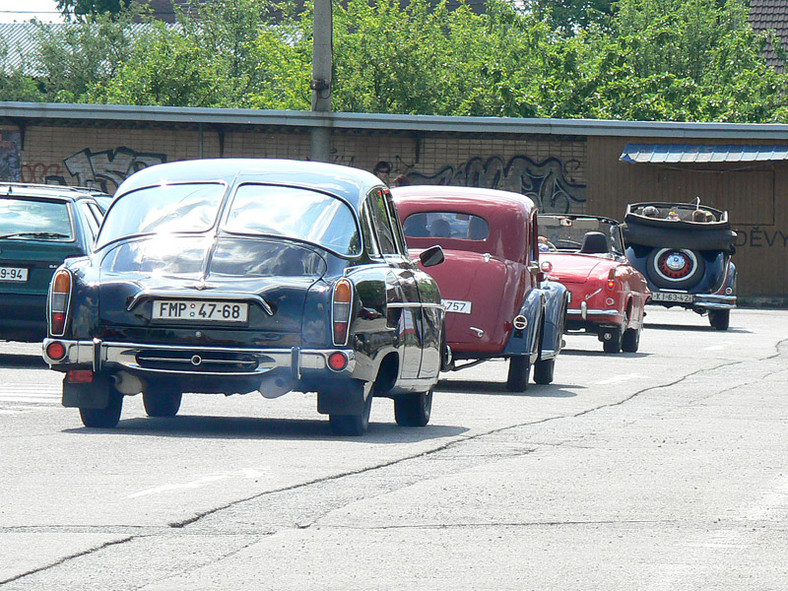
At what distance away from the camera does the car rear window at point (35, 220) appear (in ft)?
49.0

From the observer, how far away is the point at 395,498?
7.12 m

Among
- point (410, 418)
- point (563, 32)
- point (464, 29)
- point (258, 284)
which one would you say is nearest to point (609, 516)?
point (258, 284)

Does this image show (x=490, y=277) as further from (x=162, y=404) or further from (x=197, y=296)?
(x=197, y=296)

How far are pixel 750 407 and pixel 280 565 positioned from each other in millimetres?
7755

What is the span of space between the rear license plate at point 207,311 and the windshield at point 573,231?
1220 cm

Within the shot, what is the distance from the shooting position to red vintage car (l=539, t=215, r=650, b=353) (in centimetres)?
1927

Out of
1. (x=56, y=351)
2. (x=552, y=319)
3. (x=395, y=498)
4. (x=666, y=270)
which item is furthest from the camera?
(x=666, y=270)

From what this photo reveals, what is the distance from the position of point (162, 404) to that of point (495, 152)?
85.7ft

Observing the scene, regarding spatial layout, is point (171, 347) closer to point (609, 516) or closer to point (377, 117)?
point (609, 516)

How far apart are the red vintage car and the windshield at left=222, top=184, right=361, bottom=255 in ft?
30.4

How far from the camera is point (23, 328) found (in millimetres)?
14570

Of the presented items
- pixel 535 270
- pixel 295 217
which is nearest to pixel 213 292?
pixel 295 217

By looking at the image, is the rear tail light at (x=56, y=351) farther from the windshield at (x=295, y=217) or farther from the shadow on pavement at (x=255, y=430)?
the windshield at (x=295, y=217)

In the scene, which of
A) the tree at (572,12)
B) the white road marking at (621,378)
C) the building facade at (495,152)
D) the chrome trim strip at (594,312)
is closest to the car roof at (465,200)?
the white road marking at (621,378)
